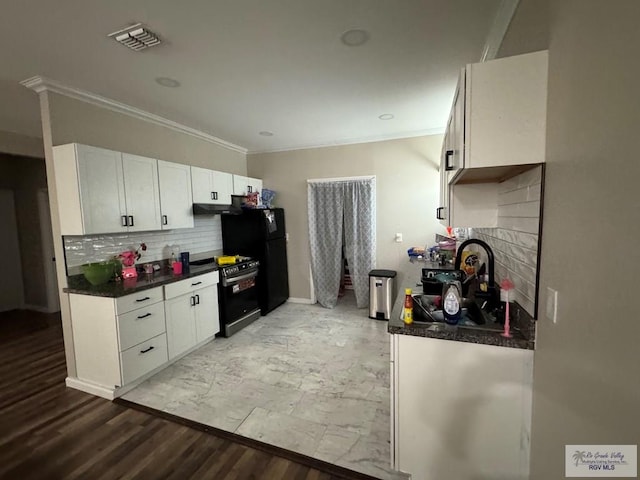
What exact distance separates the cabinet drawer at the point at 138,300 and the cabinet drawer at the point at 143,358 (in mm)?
351

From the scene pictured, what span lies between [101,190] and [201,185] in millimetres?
1173

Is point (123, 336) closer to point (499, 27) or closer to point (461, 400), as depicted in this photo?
point (461, 400)

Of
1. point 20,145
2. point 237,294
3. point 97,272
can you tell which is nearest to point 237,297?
point 237,294

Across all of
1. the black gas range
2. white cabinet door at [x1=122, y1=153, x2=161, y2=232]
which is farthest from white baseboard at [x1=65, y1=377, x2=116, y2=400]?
white cabinet door at [x1=122, y1=153, x2=161, y2=232]

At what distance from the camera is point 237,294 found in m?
3.63

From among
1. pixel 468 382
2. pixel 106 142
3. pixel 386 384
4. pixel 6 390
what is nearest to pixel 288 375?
pixel 386 384

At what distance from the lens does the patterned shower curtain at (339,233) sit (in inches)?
167

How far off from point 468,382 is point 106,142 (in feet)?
11.7

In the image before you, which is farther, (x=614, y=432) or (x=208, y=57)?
(x=208, y=57)

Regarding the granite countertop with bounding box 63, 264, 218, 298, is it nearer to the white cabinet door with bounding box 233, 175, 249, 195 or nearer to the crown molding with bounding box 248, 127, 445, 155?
the white cabinet door with bounding box 233, 175, 249, 195

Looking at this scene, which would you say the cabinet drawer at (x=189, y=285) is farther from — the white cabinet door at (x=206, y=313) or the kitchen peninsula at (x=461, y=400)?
the kitchen peninsula at (x=461, y=400)

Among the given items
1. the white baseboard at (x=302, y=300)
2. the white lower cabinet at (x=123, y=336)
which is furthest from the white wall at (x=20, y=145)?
the white baseboard at (x=302, y=300)

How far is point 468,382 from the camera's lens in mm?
1358

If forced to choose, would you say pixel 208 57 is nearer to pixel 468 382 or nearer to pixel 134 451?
pixel 468 382
